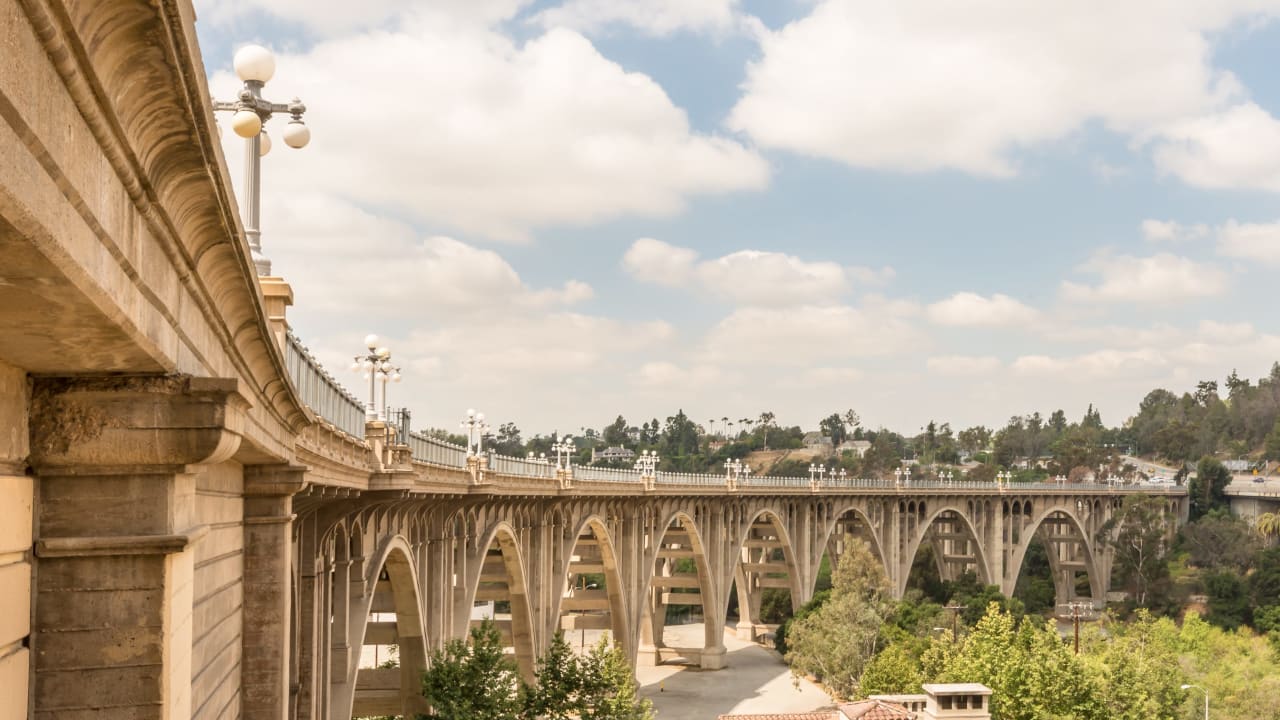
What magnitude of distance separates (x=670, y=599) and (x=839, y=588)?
1170 cm

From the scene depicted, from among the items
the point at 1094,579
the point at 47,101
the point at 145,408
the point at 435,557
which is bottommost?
the point at 1094,579

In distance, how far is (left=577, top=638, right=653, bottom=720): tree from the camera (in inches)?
1737

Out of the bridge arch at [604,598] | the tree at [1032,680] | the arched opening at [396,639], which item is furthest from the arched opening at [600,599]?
the arched opening at [396,639]

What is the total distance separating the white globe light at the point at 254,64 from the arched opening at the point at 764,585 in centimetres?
7543

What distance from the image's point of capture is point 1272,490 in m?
146

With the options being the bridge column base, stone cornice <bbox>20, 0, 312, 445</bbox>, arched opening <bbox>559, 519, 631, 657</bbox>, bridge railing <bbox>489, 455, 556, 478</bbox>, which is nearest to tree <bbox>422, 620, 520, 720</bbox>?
bridge railing <bbox>489, 455, 556, 478</bbox>

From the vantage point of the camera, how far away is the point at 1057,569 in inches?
5049

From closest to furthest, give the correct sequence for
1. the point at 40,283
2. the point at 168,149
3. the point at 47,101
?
the point at 47,101 < the point at 40,283 < the point at 168,149

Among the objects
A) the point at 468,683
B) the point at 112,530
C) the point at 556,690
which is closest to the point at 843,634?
the point at 556,690

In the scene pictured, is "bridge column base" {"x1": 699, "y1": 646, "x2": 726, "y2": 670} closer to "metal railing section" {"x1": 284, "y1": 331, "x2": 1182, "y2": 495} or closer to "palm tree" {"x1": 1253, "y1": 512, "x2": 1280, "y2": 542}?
"metal railing section" {"x1": 284, "y1": 331, "x2": 1182, "y2": 495}

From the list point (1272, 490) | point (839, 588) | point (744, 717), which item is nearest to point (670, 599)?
point (839, 588)

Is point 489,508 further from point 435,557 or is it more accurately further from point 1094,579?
point 1094,579

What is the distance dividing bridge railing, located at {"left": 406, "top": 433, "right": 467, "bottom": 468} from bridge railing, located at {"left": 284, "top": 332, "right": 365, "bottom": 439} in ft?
17.6

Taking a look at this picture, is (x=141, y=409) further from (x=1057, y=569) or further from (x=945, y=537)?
(x=1057, y=569)
